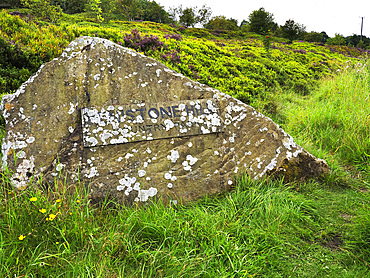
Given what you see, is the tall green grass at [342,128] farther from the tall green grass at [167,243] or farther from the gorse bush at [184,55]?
the gorse bush at [184,55]

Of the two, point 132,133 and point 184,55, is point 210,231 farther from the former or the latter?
point 184,55

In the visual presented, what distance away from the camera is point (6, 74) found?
16.7 ft

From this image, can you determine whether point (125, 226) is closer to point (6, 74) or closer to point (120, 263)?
point (120, 263)

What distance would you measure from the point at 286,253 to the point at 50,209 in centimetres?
235

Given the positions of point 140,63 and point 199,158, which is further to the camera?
point 140,63

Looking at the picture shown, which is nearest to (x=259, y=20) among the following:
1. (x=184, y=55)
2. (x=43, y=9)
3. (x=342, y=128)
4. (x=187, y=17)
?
(x=187, y=17)

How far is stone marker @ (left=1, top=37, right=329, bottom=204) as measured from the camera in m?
3.10

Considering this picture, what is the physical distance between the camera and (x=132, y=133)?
3268mm

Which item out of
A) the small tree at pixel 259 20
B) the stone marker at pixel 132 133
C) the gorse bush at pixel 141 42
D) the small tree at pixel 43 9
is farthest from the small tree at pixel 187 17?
the stone marker at pixel 132 133

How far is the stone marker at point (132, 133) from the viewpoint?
10.2 feet

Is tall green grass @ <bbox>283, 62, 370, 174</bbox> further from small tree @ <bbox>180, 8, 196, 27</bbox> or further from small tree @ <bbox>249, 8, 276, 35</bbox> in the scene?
small tree @ <bbox>180, 8, 196, 27</bbox>

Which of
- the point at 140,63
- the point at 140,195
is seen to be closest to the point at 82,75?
the point at 140,63

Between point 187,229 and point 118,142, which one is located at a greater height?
point 118,142

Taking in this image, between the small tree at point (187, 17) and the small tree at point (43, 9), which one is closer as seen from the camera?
the small tree at point (43, 9)
